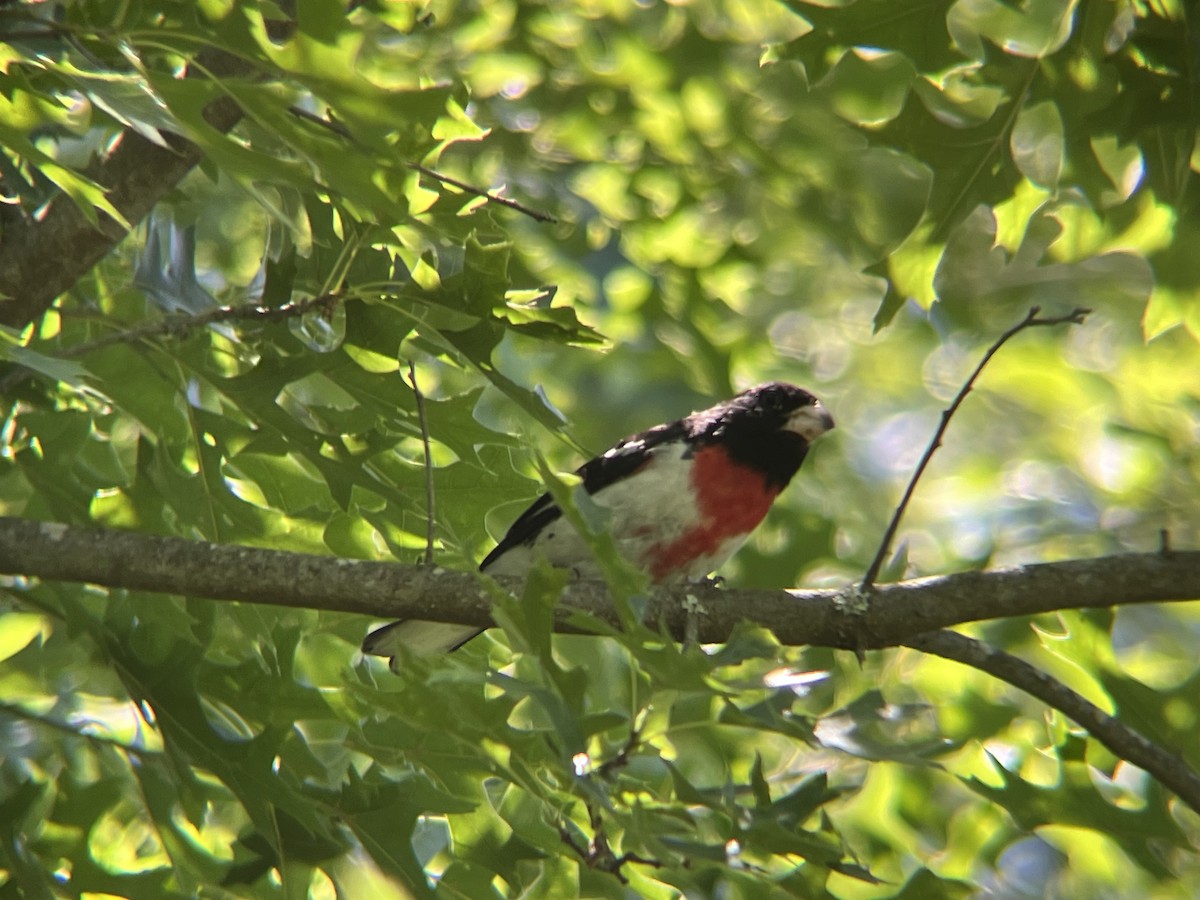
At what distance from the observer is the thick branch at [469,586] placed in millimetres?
2811

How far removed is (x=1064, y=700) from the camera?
2.95 m

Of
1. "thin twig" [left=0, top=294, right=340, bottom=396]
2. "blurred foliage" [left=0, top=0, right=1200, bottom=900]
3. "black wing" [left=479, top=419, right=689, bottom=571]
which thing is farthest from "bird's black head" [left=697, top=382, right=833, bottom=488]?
"thin twig" [left=0, top=294, right=340, bottom=396]

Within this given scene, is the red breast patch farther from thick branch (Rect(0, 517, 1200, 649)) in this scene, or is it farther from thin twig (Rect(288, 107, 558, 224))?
thin twig (Rect(288, 107, 558, 224))

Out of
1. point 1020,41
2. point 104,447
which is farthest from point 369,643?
point 1020,41

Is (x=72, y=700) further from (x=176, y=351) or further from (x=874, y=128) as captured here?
(x=874, y=128)

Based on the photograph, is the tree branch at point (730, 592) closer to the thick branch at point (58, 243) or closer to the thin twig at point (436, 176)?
the thin twig at point (436, 176)

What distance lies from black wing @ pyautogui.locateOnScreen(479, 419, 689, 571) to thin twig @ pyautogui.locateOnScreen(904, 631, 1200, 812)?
167 centimetres

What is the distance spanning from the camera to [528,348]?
5398 millimetres

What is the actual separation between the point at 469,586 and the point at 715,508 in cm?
162

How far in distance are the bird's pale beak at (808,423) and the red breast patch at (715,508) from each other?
1.02 feet

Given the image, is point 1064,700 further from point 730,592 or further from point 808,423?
point 808,423

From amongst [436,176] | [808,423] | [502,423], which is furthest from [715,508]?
[502,423]

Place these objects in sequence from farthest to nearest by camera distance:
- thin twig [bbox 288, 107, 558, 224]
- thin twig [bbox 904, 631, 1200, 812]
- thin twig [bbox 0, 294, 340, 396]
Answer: thin twig [bbox 0, 294, 340, 396], thin twig [bbox 904, 631, 1200, 812], thin twig [bbox 288, 107, 558, 224]

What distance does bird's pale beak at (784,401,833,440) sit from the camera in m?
4.68
